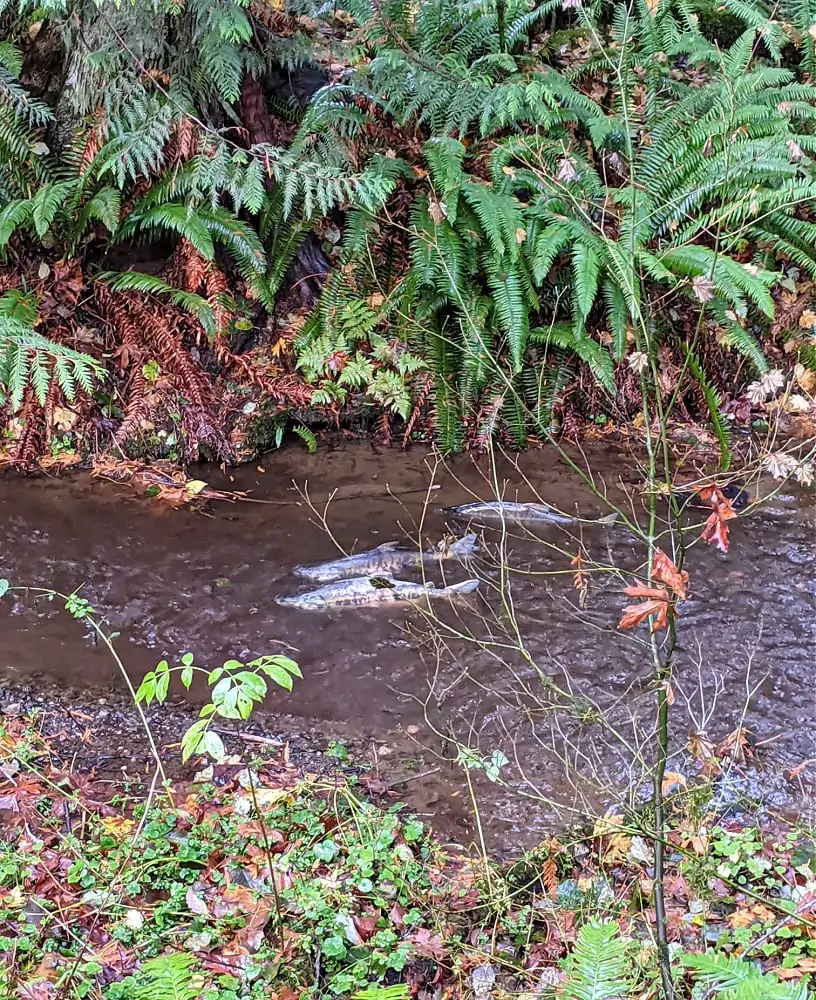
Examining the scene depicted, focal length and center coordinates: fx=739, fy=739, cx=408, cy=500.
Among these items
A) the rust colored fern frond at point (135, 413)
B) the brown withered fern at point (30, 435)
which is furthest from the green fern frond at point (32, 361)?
the rust colored fern frond at point (135, 413)

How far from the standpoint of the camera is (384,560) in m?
5.05

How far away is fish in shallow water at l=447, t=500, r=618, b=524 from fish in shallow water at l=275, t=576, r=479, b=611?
2.96ft

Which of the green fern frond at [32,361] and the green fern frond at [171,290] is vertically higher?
the green fern frond at [171,290]

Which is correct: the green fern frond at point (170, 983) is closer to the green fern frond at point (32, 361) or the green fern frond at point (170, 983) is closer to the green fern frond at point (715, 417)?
the green fern frond at point (32, 361)

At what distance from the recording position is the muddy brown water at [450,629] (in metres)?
3.65

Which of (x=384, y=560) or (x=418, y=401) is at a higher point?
(x=418, y=401)

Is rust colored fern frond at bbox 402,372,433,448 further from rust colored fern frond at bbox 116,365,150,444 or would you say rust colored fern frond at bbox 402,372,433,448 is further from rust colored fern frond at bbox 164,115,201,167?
rust colored fern frond at bbox 164,115,201,167

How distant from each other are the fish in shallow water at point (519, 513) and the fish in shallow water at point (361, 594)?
902 millimetres

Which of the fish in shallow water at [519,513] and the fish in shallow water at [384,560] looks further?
the fish in shallow water at [519,513]

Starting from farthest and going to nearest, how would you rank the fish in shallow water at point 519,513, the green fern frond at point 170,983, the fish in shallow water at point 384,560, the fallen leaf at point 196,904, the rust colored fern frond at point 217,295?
1. the rust colored fern frond at point 217,295
2. the fish in shallow water at point 519,513
3. the fish in shallow water at point 384,560
4. the fallen leaf at point 196,904
5. the green fern frond at point 170,983

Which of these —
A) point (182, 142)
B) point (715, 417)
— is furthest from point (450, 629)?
point (182, 142)

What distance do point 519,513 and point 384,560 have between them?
3.70 ft

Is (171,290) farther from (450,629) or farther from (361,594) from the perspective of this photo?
(450,629)

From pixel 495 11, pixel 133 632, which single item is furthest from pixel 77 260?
pixel 495 11
